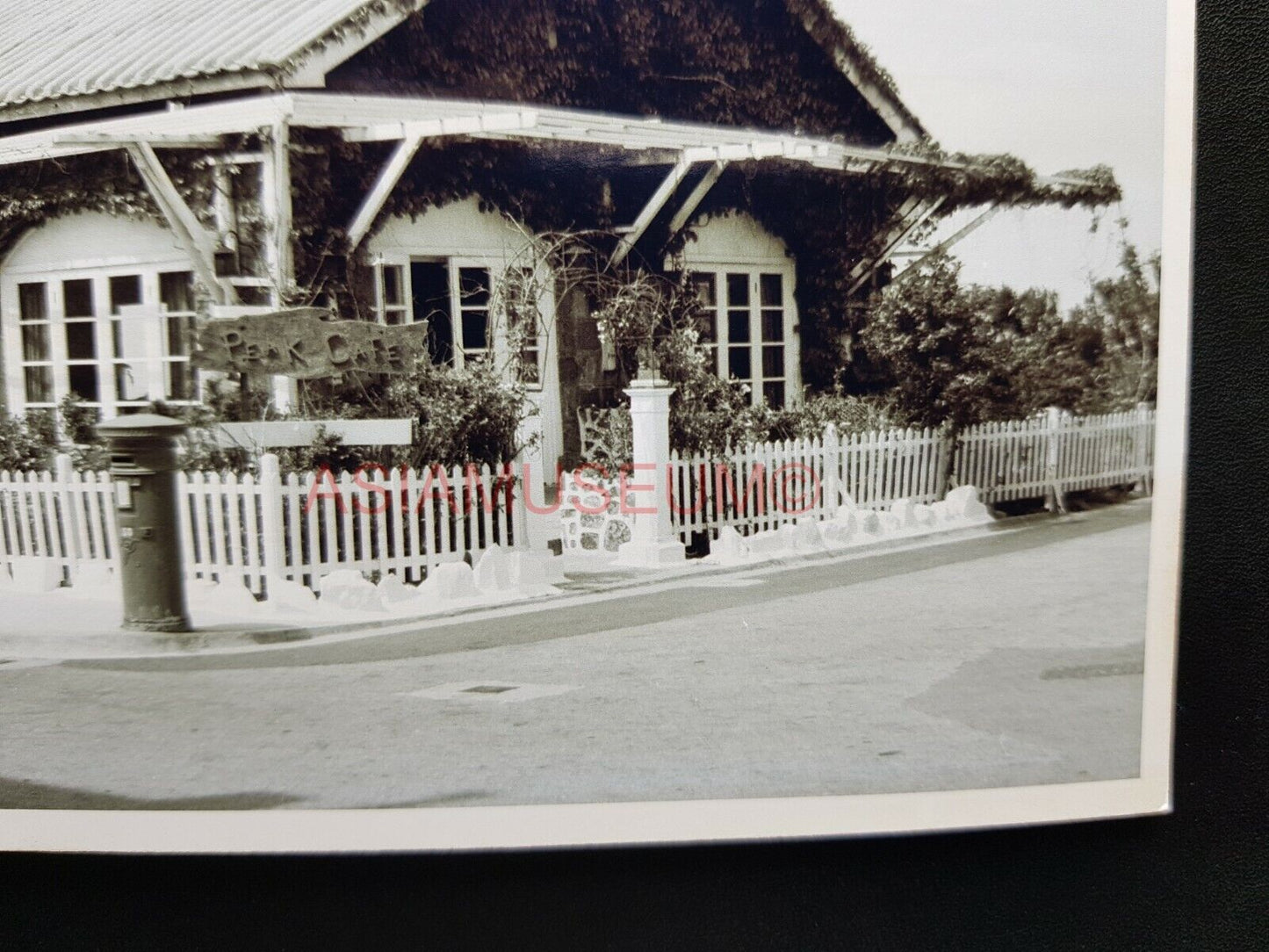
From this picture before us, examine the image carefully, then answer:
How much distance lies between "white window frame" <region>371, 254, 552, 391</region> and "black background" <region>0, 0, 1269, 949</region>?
1061mm

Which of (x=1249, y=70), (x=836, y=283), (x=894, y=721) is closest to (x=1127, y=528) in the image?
(x=894, y=721)

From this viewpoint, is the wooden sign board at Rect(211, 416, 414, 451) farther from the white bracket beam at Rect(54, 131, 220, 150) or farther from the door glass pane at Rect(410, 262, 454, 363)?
the white bracket beam at Rect(54, 131, 220, 150)

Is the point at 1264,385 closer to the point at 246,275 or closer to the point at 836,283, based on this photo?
the point at 836,283

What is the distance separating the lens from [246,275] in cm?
230

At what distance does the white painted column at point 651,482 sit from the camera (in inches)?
95.9

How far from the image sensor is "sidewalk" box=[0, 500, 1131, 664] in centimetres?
238

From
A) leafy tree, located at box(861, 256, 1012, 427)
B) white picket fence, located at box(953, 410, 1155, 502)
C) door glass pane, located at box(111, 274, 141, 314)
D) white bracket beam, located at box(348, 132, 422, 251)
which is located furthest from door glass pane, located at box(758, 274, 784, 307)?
door glass pane, located at box(111, 274, 141, 314)

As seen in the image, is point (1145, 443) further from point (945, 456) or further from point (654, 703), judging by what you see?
point (654, 703)

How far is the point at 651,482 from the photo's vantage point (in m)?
2.46

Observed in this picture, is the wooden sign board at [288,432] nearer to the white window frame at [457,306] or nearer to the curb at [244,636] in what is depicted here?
the white window frame at [457,306]

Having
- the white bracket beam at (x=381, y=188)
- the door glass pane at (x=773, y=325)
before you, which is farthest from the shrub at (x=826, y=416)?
the white bracket beam at (x=381, y=188)

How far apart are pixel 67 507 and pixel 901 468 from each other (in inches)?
68.6

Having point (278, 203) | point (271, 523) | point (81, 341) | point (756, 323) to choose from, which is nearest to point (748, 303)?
point (756, 323)

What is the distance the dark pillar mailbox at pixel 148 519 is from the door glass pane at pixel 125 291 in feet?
0.72
